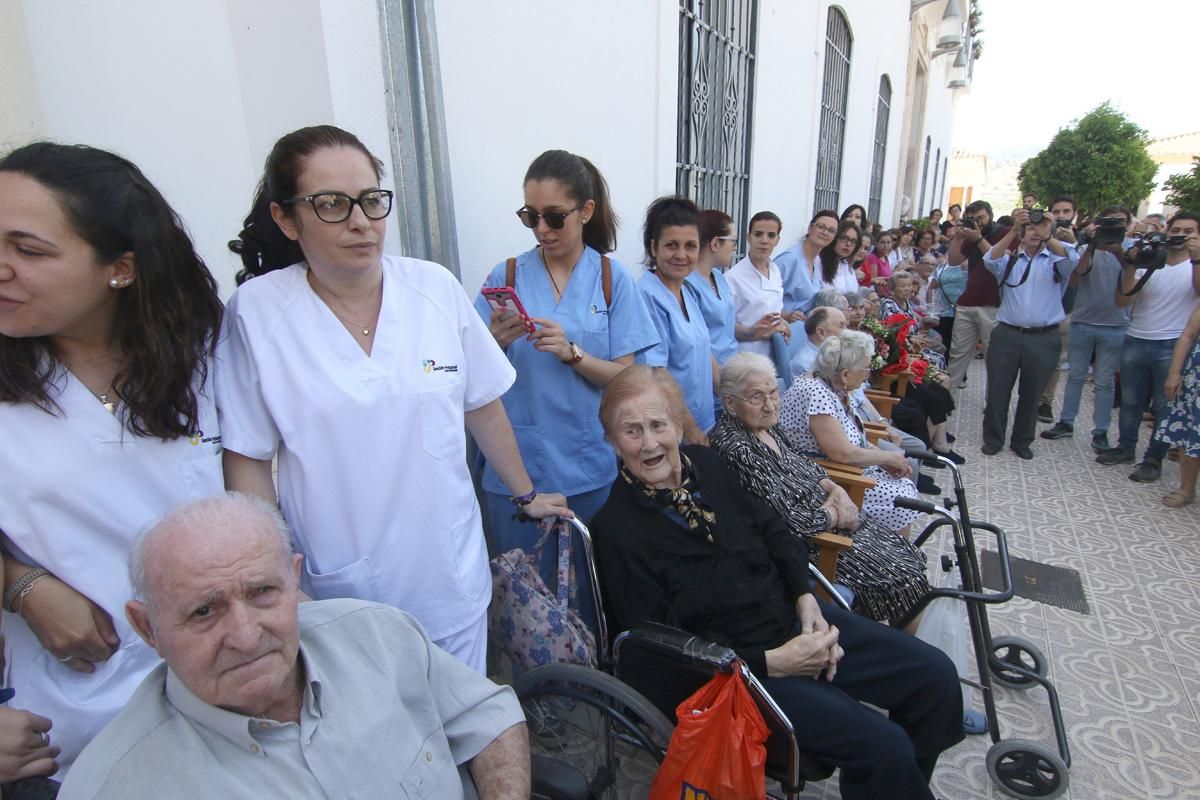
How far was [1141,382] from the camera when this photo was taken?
4602mm

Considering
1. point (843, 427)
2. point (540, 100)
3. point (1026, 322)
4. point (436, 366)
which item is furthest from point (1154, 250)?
point (436, 366)

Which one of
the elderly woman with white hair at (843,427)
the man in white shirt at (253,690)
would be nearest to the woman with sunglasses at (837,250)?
the elderly woman with white hair at (843,427)

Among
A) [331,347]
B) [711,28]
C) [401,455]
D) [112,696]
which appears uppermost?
[711,28]

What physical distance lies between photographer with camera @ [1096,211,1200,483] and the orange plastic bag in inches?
176

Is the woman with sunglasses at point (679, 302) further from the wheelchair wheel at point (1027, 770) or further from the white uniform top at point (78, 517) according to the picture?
the white uniform top at point (78, 517)

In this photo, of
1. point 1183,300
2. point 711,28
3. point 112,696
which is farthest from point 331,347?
point 1183,300

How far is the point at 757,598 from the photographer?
1.78 m

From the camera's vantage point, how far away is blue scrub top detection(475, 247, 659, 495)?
6.82 ft

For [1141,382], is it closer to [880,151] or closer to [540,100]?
[540,100]

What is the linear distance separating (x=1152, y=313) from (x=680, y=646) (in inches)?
187

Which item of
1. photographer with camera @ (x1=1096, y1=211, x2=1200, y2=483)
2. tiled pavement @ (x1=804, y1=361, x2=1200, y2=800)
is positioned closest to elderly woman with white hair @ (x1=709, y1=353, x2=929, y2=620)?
tiled pavement @ (x1=804, y1=361, x2=1200, y2=800)

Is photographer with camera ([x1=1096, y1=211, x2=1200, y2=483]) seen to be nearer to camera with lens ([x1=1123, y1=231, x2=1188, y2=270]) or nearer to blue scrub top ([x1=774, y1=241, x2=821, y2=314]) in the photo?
camera with lens ([x1=1123, y1=231, x2=1188, y2=270])

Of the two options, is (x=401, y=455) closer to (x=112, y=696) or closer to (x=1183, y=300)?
(x=112, y=696)

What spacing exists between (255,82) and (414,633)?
64.6 inches
